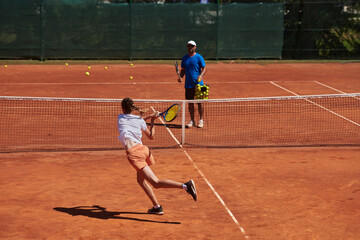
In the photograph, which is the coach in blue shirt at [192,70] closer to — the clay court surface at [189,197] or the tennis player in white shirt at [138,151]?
the clay court surface at [189,197]

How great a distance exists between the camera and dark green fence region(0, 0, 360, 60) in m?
24.0

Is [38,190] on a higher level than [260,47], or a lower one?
lower

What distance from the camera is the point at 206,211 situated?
7.86 meters

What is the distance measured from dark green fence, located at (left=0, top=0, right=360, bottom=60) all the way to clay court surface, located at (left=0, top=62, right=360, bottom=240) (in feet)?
46.3

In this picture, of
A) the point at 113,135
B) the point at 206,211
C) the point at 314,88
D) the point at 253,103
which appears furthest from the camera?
the point at 314,88

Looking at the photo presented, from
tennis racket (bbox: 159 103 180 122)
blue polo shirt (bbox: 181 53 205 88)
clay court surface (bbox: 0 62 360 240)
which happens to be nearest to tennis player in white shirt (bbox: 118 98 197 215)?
clay court surface (bbox: 0 62 360 240)

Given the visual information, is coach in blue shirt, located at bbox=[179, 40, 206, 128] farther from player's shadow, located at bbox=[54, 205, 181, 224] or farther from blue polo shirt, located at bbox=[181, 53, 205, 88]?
player's shadow, located at bbox=[54, 205, 181, 224]

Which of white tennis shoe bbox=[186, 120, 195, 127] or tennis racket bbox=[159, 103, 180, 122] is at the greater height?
tennis racket bbox=[159, 103, 180, 122]

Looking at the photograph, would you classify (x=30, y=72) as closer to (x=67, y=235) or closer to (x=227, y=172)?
(x=227, y=172)

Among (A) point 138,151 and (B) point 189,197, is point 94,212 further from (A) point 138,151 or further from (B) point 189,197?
(B) point 189,197

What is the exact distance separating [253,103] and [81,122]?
546cm

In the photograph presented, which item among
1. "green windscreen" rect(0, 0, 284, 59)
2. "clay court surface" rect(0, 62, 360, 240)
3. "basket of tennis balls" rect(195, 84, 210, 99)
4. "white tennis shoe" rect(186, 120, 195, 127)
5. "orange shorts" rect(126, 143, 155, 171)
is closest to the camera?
"clay court surface" rect(0, 62, 360, 240)

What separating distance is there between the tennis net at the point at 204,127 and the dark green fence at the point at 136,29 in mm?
8723

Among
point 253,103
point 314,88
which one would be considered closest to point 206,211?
point 253,103
